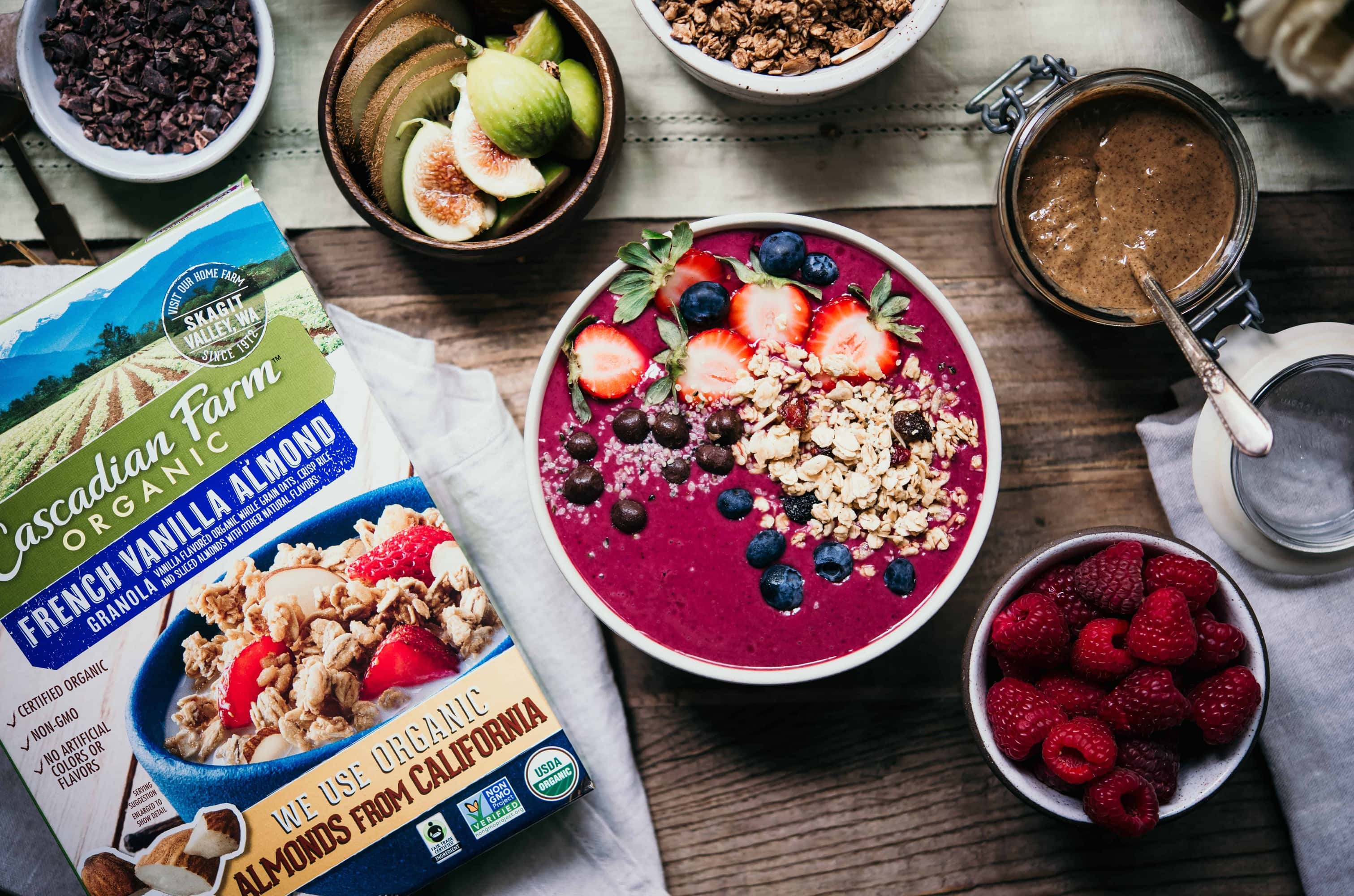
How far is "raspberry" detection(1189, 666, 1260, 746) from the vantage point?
3.34 feet

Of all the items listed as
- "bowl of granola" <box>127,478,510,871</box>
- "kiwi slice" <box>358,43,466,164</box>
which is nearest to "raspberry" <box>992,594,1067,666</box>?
"bowl of granola" <box>127,478,510,871</box>

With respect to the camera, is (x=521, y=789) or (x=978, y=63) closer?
(x=521, y=789)

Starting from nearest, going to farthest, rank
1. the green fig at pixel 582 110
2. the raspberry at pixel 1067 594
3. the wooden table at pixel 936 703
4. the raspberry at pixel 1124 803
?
the raspberry at pixel 1124 803 < the raspberry at pixel 1067 594 < the green fig at pixel 582 110 < the wooden table at pixel 936 703

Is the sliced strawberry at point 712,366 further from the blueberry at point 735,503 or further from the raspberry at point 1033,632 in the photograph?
the raspberry at point 1033,632

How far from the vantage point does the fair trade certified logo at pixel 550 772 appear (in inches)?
46.7

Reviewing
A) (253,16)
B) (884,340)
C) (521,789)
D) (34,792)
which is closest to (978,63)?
(884,340)

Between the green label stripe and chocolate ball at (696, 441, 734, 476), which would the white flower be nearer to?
chocolate ball at (696, 441, 734, 476)

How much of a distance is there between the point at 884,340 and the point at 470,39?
27.9 inches

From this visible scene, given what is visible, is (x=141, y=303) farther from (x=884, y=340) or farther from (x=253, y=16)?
(x=884, y=340)

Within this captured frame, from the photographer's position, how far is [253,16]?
1239 mm

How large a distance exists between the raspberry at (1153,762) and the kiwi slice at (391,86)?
1235 millimetres

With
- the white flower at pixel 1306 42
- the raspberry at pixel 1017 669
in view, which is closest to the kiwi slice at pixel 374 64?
the white flower at pixel 1306 42

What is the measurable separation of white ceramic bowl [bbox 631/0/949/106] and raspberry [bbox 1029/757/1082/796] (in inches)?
34.7

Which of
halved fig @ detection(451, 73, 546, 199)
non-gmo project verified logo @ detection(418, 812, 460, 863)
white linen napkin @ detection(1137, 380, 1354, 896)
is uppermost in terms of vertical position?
halved fig @ detection(451, 73, 546, 199)
